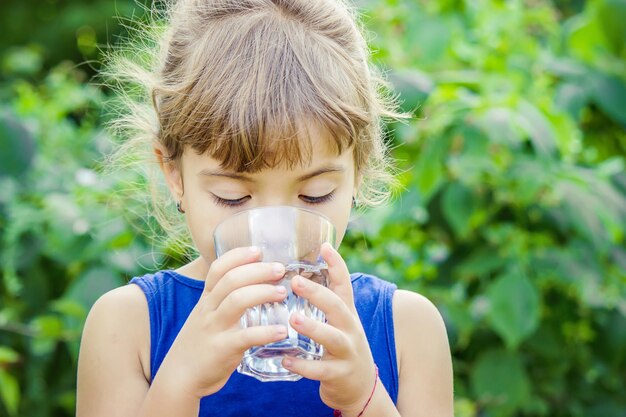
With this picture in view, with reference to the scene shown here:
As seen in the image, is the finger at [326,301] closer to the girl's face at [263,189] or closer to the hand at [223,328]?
the hand at [223,328]

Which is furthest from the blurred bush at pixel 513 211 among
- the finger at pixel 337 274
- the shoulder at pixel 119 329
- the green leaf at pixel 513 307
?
the finger at pixel 337 274

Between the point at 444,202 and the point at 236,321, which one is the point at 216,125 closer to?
the point at 236,321

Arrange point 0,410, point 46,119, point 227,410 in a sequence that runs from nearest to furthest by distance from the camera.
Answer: point 227,410 < point 0,410 < point 46,119

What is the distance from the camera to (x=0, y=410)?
3201mm

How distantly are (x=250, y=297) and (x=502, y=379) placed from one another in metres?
1.67

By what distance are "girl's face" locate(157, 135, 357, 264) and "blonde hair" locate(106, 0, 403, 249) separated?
0.02 metres

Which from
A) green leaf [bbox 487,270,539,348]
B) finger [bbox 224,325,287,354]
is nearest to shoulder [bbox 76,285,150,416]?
finger [bbox 224,325,287,354]

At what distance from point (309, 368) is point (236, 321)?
14 cm

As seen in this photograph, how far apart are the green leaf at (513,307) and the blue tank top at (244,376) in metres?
0.83

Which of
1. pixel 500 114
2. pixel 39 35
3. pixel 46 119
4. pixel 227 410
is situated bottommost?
pixel 227 410

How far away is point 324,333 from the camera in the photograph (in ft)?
5.27

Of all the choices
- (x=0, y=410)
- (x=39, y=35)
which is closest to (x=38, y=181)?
(x=0, y=410)

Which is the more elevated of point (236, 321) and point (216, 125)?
point (216, 125)

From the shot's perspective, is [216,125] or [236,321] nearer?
[236,321]
